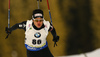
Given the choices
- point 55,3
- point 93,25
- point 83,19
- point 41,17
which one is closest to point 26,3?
point 55,3

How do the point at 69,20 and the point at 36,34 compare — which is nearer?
the point at 36,34

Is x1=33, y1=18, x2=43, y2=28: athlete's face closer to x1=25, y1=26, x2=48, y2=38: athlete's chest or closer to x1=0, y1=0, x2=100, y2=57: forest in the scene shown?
x1=25, y1=26, x2=48, y2=38: athlete's chest

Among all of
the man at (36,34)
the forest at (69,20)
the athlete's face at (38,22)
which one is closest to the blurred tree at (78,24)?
the forest at (69,20)

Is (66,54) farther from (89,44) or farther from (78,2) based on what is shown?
(78,2)

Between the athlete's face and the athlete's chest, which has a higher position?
the athlete's face

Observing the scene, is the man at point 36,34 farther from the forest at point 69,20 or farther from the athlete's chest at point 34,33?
the forest at point 69,20

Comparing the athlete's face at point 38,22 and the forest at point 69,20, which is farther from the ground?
the athlete's face at point 38,22

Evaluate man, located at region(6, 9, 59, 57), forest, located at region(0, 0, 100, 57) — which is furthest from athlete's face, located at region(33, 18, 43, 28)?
forest, located at region(0, 0, 100, 57)

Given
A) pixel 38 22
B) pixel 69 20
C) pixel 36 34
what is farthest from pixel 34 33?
pixel 69 20

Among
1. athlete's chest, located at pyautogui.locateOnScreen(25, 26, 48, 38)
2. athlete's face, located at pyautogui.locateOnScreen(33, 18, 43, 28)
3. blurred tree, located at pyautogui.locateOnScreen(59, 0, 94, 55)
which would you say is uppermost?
athlete's face, located at pyautogui.locateOnScreen(33, 18, 43, 28)

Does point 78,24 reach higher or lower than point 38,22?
lower

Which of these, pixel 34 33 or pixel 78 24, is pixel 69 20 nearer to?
pixel 78 24

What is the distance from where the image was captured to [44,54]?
7.38ft

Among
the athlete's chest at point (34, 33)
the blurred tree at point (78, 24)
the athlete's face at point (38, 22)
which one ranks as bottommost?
the blurred tree at point (78, 24)
